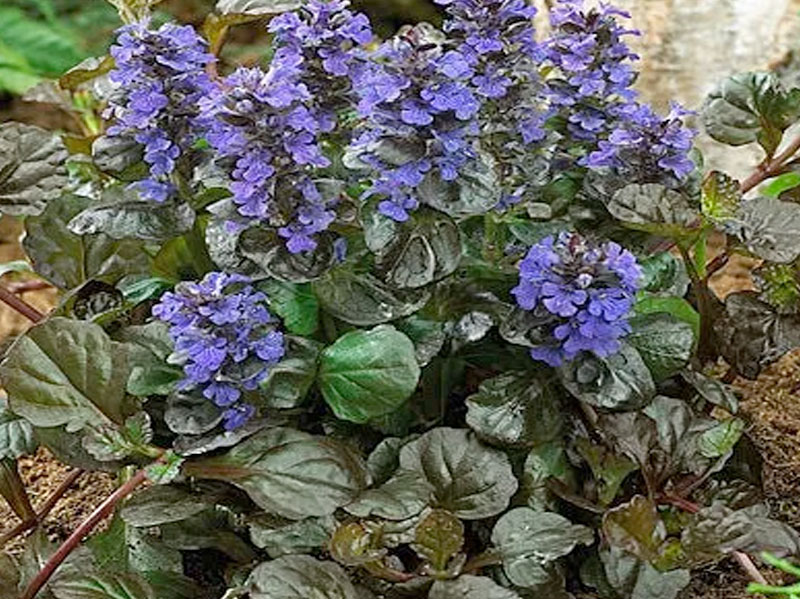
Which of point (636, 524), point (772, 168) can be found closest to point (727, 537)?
point (636, 524)

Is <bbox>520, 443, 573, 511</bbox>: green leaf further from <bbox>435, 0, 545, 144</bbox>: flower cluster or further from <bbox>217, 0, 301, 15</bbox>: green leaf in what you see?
<bbox>217, 0, 301, 15</bbox>: green leaf

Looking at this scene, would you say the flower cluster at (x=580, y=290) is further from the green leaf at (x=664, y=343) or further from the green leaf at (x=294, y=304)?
the green leaf at (x=294, y=304)

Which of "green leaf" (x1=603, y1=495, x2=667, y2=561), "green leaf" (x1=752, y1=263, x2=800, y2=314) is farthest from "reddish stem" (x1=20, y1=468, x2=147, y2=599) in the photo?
"green leaf" (x1=752, y1=263, x2=800, y2=314)

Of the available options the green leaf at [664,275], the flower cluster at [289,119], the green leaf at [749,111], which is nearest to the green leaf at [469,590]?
the flower cluster at [289,119]

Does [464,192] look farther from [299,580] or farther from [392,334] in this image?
[299,580]

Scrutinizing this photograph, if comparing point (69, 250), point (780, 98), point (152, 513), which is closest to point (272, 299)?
point (152, 513)

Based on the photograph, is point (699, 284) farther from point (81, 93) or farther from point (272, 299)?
point (81, 93)
